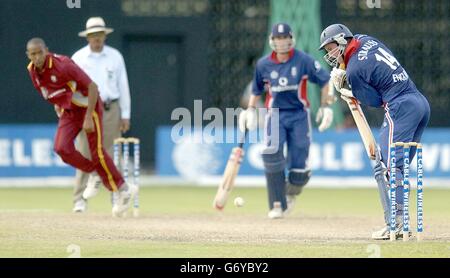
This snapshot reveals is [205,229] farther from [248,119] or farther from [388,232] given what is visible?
[248,119]

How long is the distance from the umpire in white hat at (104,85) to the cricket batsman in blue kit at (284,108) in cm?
169

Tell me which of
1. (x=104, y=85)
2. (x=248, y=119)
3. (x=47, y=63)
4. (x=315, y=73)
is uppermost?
(x=47, y=63)

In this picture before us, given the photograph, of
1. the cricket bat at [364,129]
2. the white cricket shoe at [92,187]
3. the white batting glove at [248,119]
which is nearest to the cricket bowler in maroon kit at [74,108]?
the white cricket shoe at [92,187]

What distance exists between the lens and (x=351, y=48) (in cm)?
1121

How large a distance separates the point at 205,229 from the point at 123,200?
1.63m

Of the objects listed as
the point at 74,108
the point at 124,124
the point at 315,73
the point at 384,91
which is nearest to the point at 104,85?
the point at 124,124

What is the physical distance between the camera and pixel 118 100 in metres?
15.0

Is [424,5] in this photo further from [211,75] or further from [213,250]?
[213,250]

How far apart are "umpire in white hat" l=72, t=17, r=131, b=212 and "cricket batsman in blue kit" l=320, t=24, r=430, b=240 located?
4184 millimetres

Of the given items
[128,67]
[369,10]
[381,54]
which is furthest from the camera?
[128,67]

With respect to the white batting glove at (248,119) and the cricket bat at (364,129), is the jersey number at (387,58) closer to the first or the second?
the cricket bat at (364,129)

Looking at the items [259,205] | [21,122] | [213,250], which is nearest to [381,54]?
[213,250]

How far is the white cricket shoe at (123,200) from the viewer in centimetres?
1373
